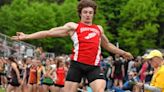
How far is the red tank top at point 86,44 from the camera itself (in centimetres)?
919

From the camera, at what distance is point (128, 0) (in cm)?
6606

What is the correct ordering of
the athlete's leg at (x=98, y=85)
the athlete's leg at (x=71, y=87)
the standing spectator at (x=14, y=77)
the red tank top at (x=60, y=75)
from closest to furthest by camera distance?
the athlete's leg at (x=98, y=85) → the athlete's leg at (x=71, y=87) → the standing spectator at (x=14, y=77) → the red tank top at (x=60, y=75)

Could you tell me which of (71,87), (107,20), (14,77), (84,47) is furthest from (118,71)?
(107,20)

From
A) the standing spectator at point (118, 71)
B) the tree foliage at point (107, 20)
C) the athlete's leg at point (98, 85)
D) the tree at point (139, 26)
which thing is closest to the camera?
the athlete's leg at point (98, 85)

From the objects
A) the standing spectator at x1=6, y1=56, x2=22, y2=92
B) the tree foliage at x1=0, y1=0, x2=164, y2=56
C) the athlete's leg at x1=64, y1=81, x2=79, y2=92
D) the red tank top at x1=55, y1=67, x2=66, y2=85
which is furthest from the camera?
the tree foliage at x1=0, y1=0, x2=164, y2=56

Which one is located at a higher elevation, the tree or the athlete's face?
the tree

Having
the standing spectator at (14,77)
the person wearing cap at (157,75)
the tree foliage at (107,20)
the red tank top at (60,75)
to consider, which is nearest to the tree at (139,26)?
the tree foliage at (107,20)

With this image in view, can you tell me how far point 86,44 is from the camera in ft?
30.1

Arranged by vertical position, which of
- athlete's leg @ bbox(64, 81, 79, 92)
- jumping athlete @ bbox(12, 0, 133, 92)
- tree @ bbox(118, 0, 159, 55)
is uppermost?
tree @ bbox(118, 0, 159, 55)

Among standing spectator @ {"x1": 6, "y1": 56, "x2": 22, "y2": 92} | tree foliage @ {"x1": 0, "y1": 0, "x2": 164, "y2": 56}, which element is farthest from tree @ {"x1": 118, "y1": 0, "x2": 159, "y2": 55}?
standing spectator @ {"x1": 6, "y1": 56, "x2": 22, "y2": 92}

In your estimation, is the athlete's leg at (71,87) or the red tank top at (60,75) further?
the red tank top at (60,75)

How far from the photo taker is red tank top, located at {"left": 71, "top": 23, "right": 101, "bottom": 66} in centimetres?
919

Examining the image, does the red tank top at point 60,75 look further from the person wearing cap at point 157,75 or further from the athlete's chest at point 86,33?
the person wearing cap at point 157,75

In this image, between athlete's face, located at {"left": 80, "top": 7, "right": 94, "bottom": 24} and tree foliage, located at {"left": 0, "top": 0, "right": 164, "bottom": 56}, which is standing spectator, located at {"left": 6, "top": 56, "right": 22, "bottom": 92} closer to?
athlete's face, located at {"left": 80, "top": 7, "right": 94, "bottom": 24}
